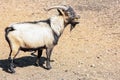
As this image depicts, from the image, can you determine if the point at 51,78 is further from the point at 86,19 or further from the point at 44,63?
the point at 86,19

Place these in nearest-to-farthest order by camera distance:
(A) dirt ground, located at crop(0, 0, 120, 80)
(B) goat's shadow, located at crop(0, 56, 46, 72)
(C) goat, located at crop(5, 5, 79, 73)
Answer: (C) goat, located at crop(5, 5, 79, 73), (A) dirt ground, located at crop(0, 0, 120, 80), (B) goat's shadow, located at crop(0, 56, 46, 72)

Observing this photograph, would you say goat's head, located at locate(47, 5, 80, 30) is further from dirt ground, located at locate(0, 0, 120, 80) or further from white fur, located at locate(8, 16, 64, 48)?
dirt ground, located at locate(0, 0, 120, 80)

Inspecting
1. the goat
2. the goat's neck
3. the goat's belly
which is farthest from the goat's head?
the goat's belly

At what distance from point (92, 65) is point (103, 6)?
17.2ft

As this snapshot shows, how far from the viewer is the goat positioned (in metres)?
10.1

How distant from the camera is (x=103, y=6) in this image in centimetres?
1591

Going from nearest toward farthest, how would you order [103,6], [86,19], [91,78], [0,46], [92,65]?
[91,78], [92,65], [0,46], [86,19], [103,6]

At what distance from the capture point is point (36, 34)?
1032 cm

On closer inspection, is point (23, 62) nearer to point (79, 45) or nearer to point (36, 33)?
point (36, 33)

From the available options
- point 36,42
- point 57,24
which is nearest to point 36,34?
point 36,42

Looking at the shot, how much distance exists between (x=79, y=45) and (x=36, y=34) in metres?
2.31

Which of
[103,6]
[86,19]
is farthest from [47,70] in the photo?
[103,6]

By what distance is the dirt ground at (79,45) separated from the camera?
34.6 ft

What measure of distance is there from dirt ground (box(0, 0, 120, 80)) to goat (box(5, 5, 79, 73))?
0.48 m
